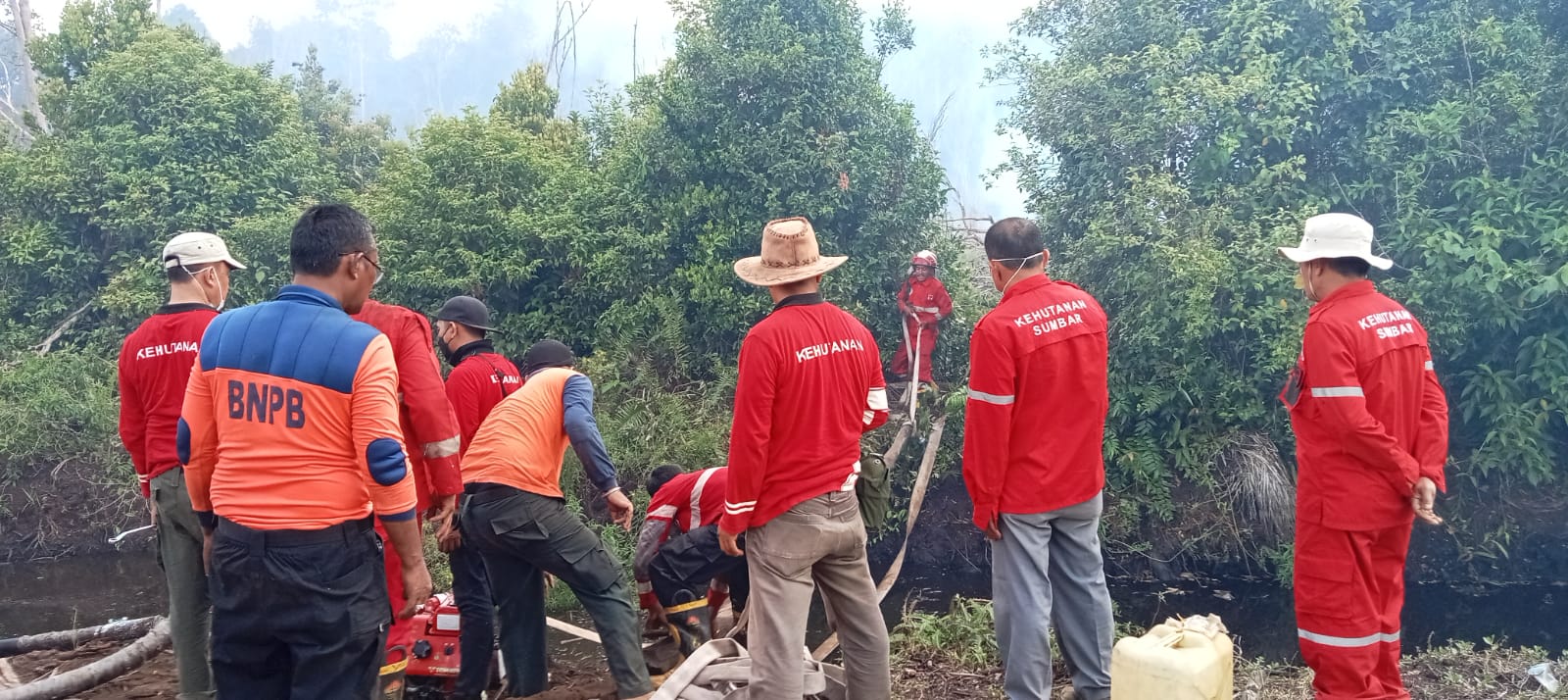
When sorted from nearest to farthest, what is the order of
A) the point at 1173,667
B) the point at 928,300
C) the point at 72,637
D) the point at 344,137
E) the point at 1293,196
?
the point at 1173,667 → the point at 72,637 → the point at 1293,196 → the point at 928,300 → the point at 344,137

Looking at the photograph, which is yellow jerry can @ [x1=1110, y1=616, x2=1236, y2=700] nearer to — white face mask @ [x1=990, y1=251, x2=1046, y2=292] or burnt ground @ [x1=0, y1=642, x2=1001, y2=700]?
white face mask @ [x1=990, y1=251, x2=1046, y2=292]

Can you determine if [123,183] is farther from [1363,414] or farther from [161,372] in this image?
[1363,414]

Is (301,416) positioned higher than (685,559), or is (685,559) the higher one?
(301,416)

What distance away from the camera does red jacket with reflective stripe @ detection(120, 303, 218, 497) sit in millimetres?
4113

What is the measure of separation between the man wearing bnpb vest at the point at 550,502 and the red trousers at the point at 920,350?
229 inches

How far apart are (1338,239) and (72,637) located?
667 centimetres

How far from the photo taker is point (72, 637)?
5766mm

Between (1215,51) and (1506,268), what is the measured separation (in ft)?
10.1

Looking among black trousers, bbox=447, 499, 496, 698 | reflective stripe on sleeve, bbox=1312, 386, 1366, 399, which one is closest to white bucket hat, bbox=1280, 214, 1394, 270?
reflective stripe on sleeve, bbox=1312, 386, 1366, 399

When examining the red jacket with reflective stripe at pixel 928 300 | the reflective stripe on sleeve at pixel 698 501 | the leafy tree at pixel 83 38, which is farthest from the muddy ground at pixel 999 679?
the leafy tree at pixel 83 38

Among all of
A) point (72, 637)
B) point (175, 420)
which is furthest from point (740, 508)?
point (72, 637)

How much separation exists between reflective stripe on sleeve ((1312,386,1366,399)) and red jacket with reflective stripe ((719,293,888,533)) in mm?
1667

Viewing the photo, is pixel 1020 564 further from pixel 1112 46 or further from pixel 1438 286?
pixel 1112 46

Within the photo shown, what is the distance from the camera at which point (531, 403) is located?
4555 mm
